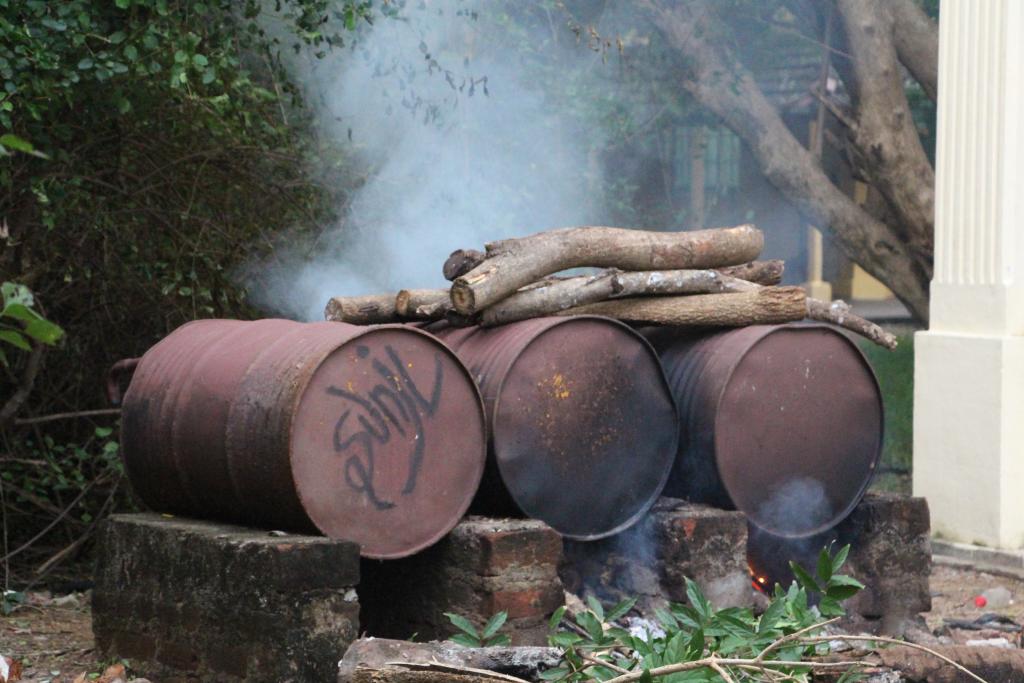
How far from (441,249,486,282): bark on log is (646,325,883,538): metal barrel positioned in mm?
1055

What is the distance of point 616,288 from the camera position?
20.4ft

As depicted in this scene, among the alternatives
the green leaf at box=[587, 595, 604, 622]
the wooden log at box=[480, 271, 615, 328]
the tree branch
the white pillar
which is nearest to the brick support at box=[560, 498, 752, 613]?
the green leaf at box=[587, 595, 604, 622]

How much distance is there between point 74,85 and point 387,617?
2.95 meters

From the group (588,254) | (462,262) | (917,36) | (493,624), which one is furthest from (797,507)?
(917,36)

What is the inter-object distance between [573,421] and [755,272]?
Answer: 1437 mm

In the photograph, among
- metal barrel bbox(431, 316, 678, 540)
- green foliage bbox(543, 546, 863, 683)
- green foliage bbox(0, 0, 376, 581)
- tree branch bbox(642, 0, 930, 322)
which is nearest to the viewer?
green foliage bbox(543, 546, 863, 683)

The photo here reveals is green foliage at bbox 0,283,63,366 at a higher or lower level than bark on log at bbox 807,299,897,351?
higher

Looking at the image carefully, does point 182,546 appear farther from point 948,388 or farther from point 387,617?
point 948,388

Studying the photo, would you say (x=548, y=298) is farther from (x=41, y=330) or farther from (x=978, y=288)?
(x=41, y=330)

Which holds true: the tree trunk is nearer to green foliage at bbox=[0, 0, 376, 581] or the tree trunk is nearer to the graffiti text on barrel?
green foliage at bbox=[0, 0, 376, 581]

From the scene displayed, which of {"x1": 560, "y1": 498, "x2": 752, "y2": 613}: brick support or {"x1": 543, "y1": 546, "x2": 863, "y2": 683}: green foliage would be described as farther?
{"x1": 560, "y1": 498, "x2": 752, "y2": 613}: brick support

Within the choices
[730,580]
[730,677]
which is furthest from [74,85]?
[730,677]

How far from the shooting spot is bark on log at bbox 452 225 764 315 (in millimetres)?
5797

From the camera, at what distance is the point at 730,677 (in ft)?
13.8
